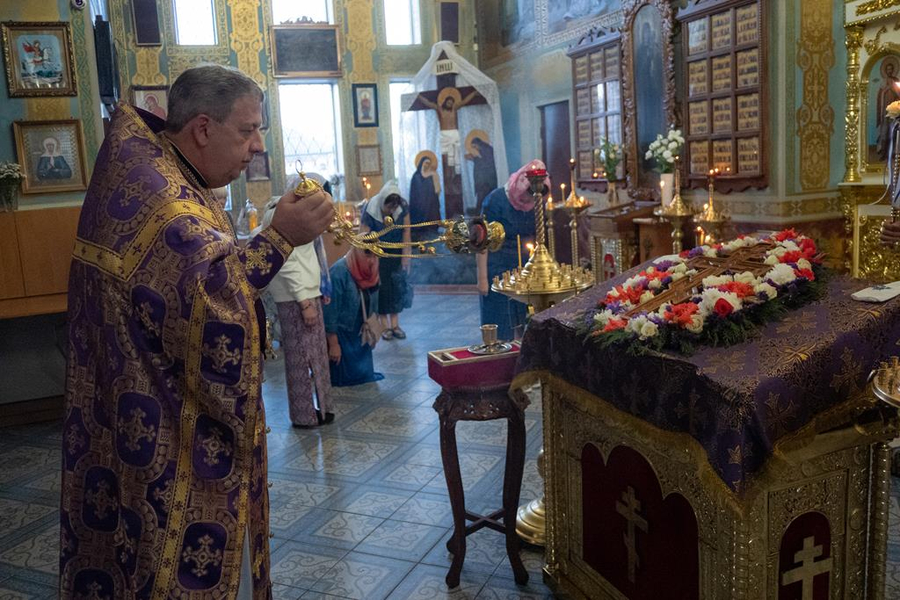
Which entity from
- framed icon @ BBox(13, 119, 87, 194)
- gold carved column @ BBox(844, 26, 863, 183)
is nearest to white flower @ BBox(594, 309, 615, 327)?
gold carved column @ BBox(844, 26, 863, 183)

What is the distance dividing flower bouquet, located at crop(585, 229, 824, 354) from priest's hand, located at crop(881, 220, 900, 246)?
500 millimetres

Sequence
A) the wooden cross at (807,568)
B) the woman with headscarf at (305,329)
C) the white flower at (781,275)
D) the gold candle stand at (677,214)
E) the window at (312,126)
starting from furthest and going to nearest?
the window at (312,126)
the gold candle stand at (677,214)
the woman with headscarf at (305,329)
the white flower at (781,275)
the wooden cross at (807,568)

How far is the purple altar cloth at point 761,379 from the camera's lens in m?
1.94


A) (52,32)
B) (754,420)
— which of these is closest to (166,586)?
(754,420)

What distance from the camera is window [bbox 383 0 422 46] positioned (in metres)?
13.5

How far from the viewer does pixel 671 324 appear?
228cm

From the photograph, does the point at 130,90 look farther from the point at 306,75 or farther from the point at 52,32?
the point at 52,32

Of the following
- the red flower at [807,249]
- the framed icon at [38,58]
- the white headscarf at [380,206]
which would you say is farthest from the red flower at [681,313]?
the framed icon at [38,58]

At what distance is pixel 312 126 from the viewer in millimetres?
13305

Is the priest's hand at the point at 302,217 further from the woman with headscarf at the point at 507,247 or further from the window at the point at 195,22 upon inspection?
the window at the point at 195,22

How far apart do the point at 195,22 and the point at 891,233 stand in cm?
1217

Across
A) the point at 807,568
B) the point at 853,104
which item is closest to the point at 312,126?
the point at 853,104

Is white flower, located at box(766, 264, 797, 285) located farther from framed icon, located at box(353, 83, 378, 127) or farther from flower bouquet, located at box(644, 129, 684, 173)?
framed icon, located at box(353, 83, 378, 127)

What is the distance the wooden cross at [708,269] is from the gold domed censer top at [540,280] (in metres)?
0.57
